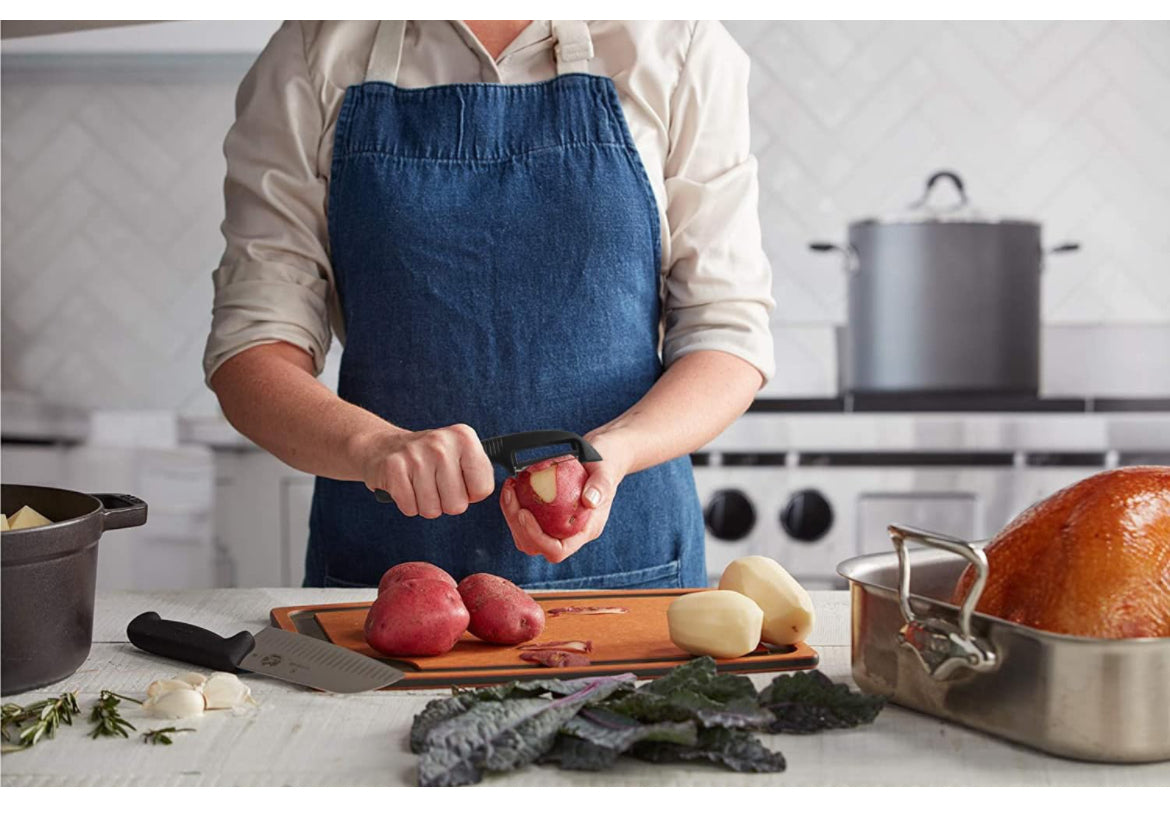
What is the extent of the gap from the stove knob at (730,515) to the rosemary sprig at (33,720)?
172cm

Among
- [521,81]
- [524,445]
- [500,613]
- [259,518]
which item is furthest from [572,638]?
[259,518]

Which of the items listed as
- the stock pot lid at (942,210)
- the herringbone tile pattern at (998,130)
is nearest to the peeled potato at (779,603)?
the stock pot lid at (942,210)

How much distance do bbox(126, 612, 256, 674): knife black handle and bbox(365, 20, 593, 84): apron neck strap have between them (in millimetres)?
697

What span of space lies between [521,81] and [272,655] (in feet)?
2.53

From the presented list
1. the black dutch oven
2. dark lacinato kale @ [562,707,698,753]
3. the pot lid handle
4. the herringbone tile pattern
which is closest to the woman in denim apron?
the black dutch oven

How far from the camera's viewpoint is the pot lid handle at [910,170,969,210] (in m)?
2.72

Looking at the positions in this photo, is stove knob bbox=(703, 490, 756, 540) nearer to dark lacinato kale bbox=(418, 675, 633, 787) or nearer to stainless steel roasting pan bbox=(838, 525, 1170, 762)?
stainless steel roasting pan bbox=(838, 525, 1170, 762)

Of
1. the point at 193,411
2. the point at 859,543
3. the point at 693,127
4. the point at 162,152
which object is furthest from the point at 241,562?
the point at 693,127

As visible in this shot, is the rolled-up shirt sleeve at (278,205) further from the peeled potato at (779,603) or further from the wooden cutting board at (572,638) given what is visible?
the peeled potato at (779,603)

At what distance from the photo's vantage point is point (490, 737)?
2.59ft

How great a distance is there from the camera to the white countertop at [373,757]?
2.55 feet

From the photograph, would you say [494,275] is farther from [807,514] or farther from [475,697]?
[807,514]

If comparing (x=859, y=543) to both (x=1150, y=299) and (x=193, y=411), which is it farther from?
(x=193, y=411)

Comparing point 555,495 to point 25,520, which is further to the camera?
point 555,495
